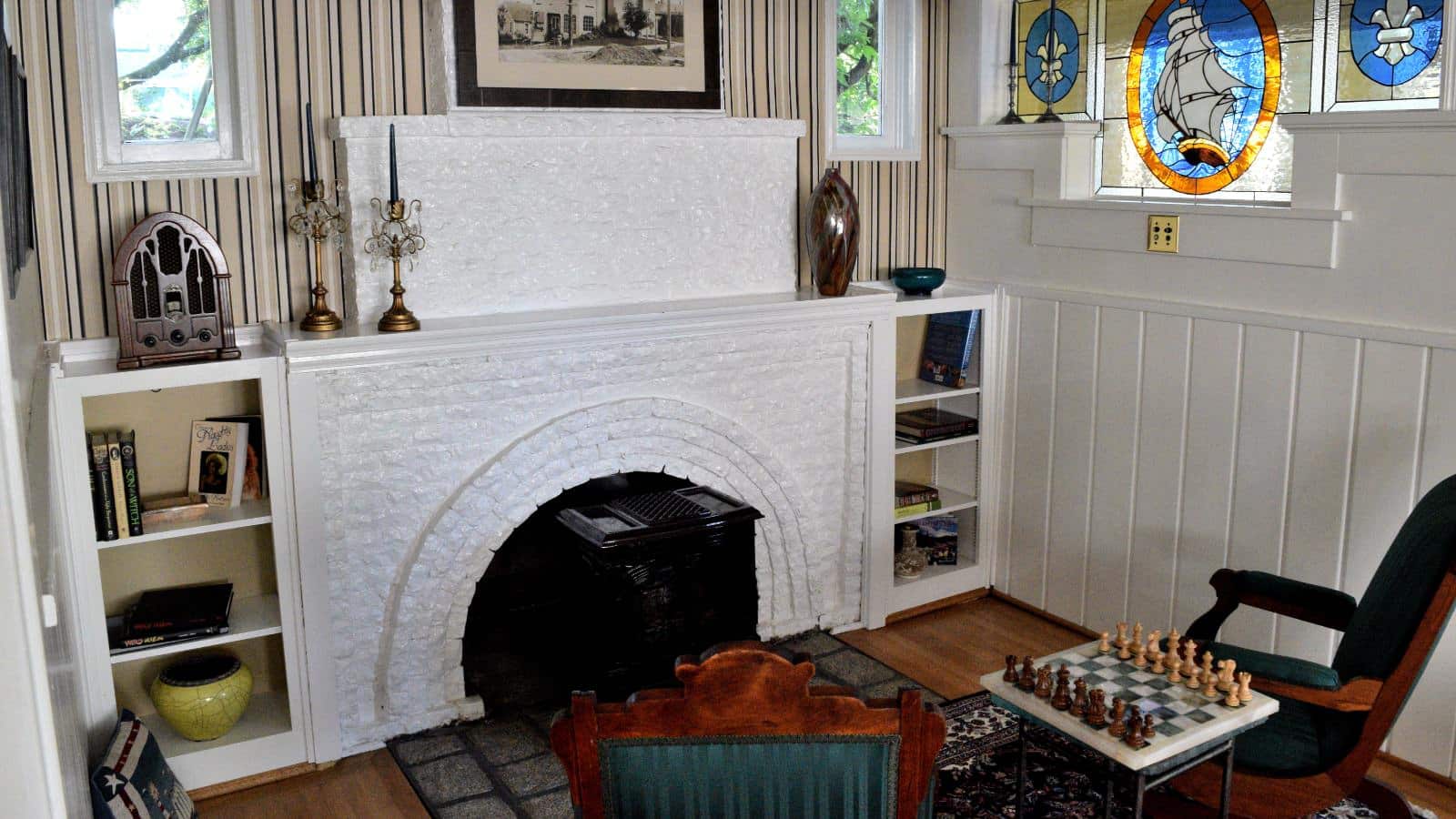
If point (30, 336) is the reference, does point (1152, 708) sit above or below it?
below

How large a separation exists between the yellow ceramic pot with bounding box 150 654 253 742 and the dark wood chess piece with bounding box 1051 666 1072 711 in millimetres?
2254

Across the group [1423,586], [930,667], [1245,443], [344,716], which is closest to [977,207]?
[1245,443]

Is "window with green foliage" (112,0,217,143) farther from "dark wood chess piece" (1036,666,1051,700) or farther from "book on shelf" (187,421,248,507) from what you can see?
"dark wood chess piece" (1036,666,1051,700)

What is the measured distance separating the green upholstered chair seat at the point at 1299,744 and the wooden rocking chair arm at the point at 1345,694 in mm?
74

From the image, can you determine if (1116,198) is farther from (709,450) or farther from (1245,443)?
(709,450)

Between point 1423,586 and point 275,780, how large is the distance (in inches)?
122

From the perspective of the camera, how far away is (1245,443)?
3855 millimetres

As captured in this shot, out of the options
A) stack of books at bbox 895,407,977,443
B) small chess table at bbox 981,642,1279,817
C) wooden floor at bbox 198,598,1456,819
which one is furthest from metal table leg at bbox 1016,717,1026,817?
stack of books at bbox 895,407,977,443

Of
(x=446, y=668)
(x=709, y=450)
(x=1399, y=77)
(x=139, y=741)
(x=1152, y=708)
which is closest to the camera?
(x=1152, y=708)

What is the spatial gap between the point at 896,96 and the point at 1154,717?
2830 mm

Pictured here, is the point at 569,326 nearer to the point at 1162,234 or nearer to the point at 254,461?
the point at 254,461

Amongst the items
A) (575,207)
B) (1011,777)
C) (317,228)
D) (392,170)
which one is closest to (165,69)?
(317,228)

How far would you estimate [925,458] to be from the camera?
5.02 meters

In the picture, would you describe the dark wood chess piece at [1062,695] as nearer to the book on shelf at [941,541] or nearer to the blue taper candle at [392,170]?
the book on shelf at [941,541]
